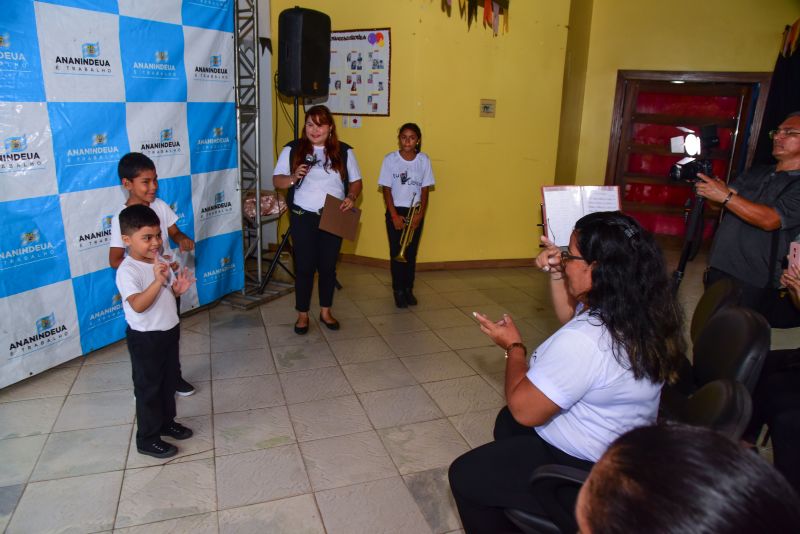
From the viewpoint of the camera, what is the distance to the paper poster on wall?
5.21m

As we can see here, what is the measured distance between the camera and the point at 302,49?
172 inches

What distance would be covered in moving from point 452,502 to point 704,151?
2286 mm

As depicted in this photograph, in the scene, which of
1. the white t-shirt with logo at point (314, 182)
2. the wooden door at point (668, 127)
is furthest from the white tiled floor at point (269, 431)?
the wooden door at point (668, 127)

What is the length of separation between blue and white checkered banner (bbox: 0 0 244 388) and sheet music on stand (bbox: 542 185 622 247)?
2.56 m

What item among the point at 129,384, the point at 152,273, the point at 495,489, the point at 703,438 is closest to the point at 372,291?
the point at 129,384

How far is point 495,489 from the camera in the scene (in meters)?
1.51

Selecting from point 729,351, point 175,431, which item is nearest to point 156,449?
point 175,431

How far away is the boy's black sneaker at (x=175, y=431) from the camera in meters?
2.57

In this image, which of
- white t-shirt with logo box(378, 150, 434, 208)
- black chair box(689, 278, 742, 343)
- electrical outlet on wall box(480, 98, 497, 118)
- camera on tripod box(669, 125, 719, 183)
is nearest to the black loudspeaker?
white t-shirt with logo box(378, 150, 434, 208)

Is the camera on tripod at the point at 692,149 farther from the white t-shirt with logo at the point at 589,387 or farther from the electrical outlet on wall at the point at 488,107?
the electrical outlet on wall at the point at 488,107

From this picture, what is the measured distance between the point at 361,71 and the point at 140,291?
3.77 metres

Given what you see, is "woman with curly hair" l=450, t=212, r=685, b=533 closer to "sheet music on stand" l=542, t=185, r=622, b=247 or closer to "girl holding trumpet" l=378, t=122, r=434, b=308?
"sheet music on stand" l=542, t=185, r=622, b=247

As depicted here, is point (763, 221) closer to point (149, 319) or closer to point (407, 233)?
point (407, 233)

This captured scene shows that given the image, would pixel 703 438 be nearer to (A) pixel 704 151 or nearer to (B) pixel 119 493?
(B) pixel 119 493
